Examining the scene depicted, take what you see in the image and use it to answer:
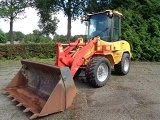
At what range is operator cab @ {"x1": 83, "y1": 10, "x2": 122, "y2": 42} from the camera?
7566 millimetres

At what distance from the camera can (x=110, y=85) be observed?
7.01 metres

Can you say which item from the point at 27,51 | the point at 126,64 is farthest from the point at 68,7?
the point at 126,64

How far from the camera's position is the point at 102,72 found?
22.0ft

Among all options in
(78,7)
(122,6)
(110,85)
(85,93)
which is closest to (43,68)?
(85,93)

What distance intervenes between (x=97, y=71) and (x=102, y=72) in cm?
38

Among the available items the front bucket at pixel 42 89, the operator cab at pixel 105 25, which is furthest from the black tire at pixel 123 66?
the front bucket at pixel 42 89

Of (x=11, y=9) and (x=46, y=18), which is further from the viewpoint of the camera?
(x=46, y=18)

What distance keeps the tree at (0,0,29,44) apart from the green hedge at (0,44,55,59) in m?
7.98

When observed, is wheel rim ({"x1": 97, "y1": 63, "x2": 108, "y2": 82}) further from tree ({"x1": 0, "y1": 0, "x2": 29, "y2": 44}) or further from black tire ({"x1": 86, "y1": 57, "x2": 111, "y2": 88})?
tree ({"x1": 0, "y1": 0, "x2": 29, "y2": 44})

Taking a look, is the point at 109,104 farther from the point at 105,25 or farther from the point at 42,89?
the point at 105,25

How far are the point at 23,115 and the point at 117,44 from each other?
4.41m

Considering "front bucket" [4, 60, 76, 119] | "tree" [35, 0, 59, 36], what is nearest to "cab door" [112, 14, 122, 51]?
"front bucket" [4, 60, 76, 119]

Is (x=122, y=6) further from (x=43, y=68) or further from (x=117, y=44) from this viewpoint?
(x=43, y=68)

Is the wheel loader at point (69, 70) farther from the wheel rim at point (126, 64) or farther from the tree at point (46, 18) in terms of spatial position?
the tree at point (46, 18)
